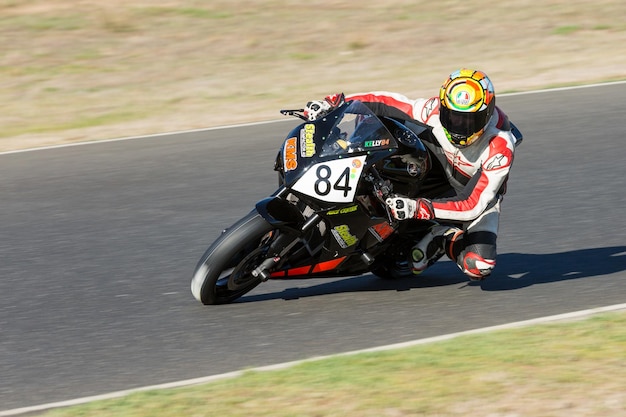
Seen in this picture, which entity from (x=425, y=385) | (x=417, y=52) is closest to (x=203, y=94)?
(x=417, y=52)

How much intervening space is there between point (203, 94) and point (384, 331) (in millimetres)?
9277

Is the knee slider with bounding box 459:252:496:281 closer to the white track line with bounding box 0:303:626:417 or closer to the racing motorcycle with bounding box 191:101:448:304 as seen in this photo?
the racing motorcycle with bounding box 191:101:448:304

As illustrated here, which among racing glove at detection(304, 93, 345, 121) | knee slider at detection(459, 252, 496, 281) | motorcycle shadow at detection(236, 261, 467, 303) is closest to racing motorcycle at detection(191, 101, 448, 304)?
racing glove at detection(304, 93, 345, 121)

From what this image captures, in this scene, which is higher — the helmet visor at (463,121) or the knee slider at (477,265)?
the helmet visor at (463,121)

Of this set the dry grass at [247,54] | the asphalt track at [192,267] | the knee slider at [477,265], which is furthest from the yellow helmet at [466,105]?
the dry grass at [247,54]

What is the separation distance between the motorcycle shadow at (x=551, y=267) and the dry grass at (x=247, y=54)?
618 cm

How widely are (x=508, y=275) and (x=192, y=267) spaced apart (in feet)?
7.52

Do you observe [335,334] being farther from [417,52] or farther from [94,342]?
[417,52]

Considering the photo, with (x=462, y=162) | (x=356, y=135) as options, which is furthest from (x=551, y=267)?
(x=356, y=135)

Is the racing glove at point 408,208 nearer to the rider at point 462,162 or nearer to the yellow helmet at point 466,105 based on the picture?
the rider at point 462,162

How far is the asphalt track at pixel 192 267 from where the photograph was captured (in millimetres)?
6221

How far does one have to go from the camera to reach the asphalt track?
6.22 m

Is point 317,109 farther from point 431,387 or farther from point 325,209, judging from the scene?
point 431,387

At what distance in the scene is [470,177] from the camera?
7266mm
